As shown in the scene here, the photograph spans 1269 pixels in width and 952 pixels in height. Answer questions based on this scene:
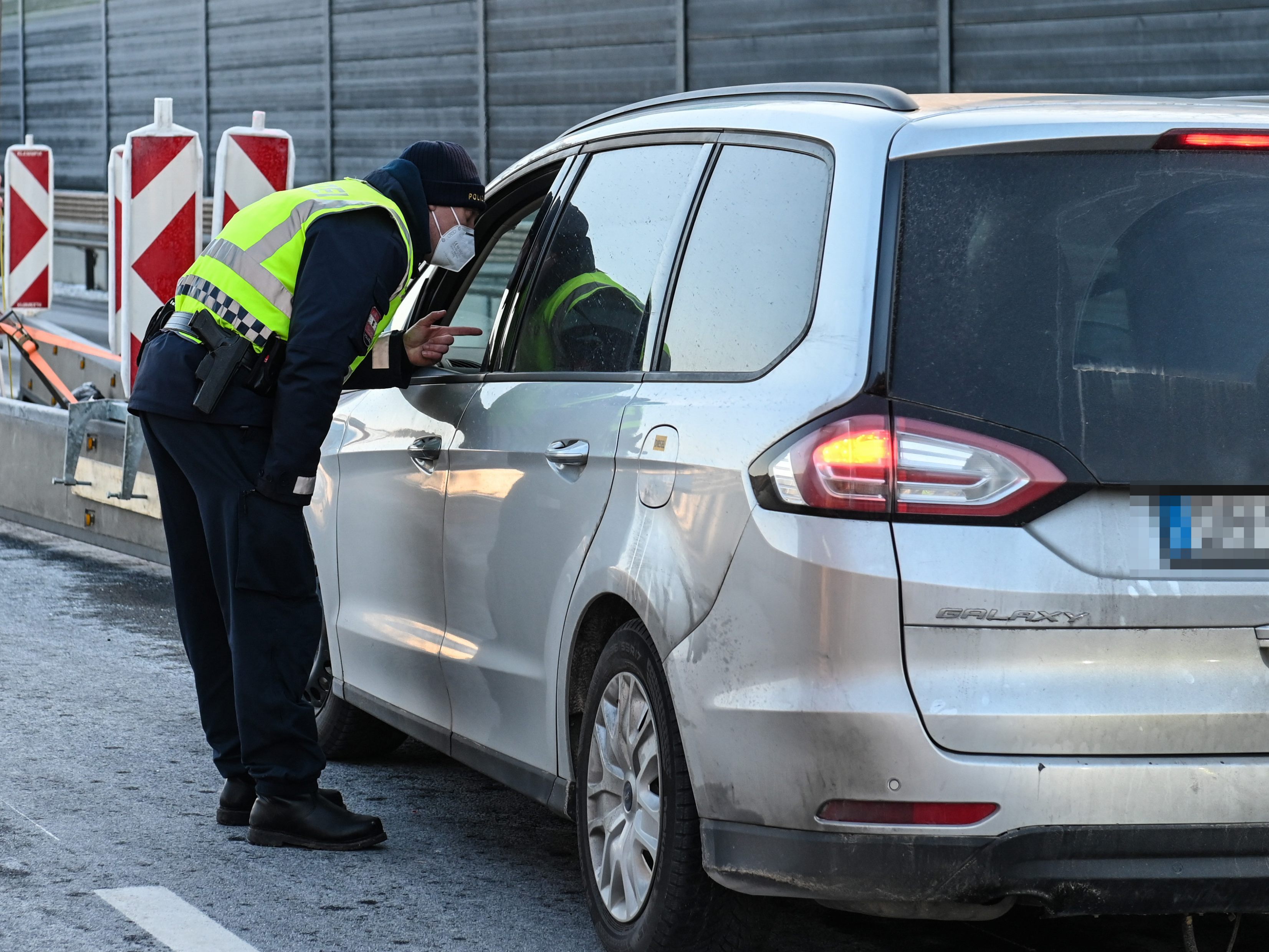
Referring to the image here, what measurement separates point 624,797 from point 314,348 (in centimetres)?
141

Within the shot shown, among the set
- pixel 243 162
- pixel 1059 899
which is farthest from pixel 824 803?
pixel 243 162

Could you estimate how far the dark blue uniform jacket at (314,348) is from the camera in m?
4.81

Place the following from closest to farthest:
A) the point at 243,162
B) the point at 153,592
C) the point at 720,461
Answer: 1. the point at 720,461
2. the point at 153,592
3. the point at 243,162

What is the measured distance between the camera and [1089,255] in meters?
3.43

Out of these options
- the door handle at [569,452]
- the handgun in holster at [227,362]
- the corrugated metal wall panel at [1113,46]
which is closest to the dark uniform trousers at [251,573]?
the handgun in holster at [227,362]

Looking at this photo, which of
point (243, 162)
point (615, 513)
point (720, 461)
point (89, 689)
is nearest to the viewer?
point (720, 461)

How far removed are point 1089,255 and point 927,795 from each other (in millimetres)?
946

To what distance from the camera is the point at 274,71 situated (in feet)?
88.0

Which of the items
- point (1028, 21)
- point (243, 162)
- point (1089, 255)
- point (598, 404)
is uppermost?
point (1028, 21)

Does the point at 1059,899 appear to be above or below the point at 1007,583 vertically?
below

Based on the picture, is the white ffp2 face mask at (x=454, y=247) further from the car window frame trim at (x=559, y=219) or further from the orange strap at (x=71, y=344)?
the orange strap at (x=71, y=344)

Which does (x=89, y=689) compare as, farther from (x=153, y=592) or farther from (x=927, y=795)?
(x=927, y=795)

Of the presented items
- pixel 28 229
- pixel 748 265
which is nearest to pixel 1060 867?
pixel 748 265

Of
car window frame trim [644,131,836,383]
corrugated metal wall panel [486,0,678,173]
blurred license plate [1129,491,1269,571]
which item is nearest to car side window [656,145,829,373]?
car window frame trim [644,131,836,383]
